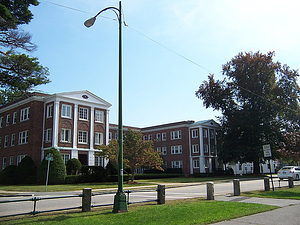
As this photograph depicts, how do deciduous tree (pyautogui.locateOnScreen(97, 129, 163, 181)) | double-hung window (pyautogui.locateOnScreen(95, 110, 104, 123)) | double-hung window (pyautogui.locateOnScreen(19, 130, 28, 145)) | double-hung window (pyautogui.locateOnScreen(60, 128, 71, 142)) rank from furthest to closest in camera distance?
1. double-hung window (pyautogui.locateOnScreen(95, 110, 104, 123))
2. double-hung window (pyautogui.locateOnScreen(19, 130, 28, 145))
3. double-hung window (pyautogui.locateOnScreen(60, 128, 71, 142))
4. deciduous tree (pyautogui.locateOnScreen(97, 129, 163, 181))

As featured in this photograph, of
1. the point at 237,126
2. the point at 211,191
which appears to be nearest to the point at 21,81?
the point at 211,191

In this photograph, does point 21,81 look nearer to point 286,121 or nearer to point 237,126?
point 237,126

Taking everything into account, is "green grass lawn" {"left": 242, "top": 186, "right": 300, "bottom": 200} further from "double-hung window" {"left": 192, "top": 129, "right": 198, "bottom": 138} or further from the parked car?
"double-hung window" {"left": 192, "top": 129, "right": 198, "bottom": 138}

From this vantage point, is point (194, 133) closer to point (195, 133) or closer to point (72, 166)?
point (195, 133)

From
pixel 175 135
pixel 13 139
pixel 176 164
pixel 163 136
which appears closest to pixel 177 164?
pixel 176 164

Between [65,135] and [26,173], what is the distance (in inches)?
259

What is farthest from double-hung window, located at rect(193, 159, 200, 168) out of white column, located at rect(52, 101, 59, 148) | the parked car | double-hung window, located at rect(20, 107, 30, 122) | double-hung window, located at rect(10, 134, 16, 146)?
double-hung window, located at rect(10, 134, 16, 146)

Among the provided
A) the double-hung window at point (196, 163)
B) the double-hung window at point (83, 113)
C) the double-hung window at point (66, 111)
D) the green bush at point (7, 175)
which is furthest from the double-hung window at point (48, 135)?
the double-hung window at point (196, 163)

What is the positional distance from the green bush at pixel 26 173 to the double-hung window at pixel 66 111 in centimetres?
698

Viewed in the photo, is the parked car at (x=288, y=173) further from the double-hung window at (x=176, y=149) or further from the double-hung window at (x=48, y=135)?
the double-hung window at (x=48, y=135)

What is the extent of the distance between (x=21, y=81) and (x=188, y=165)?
41.1 metres

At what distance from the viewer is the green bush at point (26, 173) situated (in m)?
32.9

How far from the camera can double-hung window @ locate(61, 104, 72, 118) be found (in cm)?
3716

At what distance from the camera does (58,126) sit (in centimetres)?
3634
